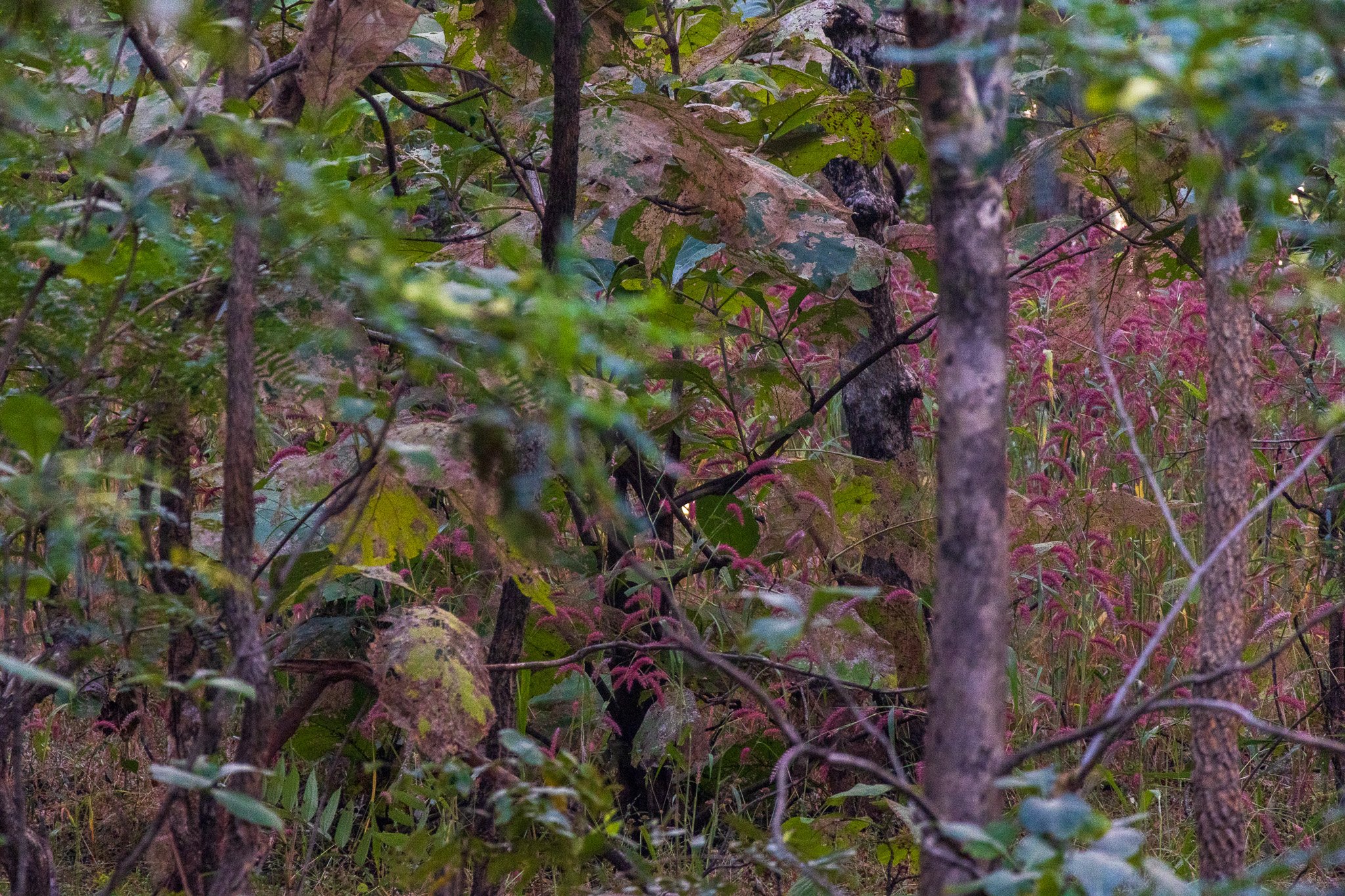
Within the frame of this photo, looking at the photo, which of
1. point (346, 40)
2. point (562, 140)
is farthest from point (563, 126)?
point (346, 40)

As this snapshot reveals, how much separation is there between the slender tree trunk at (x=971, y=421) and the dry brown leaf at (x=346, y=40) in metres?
0.78

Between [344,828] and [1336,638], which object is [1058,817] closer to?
[344,828]

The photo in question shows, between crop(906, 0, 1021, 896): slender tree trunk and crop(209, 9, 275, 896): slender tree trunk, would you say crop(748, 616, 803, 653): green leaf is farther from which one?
crop(209, 9, 275, 896): slender tree trunk

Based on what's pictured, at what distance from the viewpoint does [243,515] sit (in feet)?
3.60

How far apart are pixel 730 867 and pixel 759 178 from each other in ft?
3.31

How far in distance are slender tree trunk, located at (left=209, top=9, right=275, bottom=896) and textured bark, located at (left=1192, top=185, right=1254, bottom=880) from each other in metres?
0.97

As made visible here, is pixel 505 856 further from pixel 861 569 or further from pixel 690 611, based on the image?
pixel 861 569

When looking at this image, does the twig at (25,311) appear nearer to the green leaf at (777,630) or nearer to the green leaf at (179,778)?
the green leaf at (179,778)

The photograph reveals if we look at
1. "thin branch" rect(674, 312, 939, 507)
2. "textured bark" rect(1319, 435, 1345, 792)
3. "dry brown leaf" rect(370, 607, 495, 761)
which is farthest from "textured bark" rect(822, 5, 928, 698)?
"dry brown leaf" rect(370, 607, 495, 761)

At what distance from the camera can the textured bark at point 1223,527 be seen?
4.32 feet

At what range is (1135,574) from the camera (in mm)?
2879

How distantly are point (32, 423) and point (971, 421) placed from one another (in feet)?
2.49

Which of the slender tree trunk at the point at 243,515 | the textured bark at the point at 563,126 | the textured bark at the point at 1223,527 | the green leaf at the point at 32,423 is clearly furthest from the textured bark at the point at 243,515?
the textured bark at the point at 1223,527

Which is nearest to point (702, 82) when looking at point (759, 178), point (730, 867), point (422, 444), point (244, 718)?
point (759, 178)
